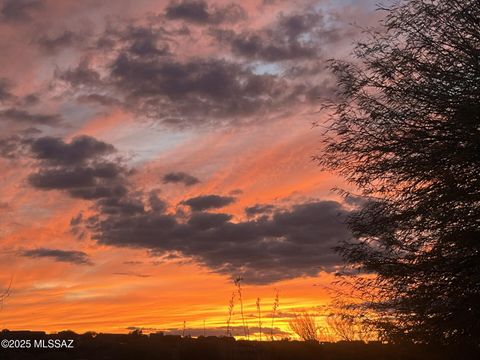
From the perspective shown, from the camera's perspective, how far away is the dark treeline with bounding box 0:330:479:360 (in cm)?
1229

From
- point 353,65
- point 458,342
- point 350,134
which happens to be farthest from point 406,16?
point 458,342

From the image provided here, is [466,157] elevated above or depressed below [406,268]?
above

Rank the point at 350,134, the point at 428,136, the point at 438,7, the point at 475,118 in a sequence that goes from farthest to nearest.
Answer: the point at 350,134 < the point at 438,7 < the point at 428,136 < the point at 475,118

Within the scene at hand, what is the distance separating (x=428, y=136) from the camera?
11.1 m

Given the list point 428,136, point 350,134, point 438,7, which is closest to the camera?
point 428,136

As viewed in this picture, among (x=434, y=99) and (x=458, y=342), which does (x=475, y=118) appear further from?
(x=458, y=342)

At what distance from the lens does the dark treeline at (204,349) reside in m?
12.3

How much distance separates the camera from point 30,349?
40.6ft

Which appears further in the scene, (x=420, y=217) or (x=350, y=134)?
(x=350, y=134)

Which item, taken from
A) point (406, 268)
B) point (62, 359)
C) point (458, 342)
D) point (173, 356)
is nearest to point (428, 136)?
point (406, 268)

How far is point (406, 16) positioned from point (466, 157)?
11.7 ft

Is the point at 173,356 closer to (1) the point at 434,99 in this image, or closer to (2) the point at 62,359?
(2) the point at 62,359

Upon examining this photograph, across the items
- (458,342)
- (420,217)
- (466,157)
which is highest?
(466,157)

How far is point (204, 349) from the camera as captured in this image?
1371 cm
